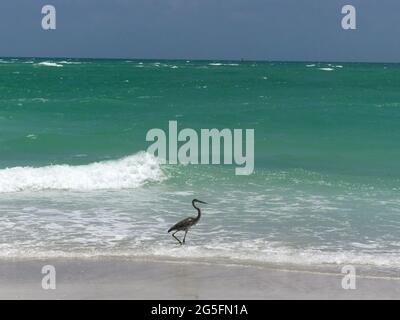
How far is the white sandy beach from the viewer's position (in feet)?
27.8

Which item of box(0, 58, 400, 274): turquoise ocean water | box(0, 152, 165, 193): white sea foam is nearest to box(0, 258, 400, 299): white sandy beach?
box(0, 58, 400, 274): turquoise ocean water

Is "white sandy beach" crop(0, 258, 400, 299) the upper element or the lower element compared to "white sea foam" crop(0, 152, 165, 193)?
lower

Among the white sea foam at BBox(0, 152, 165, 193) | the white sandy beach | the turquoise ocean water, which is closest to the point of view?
the white sandy beach

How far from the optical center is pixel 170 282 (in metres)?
8.95

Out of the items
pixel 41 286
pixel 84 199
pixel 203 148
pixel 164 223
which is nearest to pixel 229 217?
pixel 164 223

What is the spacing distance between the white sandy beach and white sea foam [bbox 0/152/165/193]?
19.8 feet

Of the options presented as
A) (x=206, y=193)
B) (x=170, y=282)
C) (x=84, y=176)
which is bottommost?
(x=170, y=282)

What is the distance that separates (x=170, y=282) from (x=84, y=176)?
8177 millimetres

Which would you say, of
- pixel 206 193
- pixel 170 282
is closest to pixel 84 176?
pixel 206 193

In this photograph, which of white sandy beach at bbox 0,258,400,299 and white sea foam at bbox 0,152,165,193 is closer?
white sandy beach at bbox 0,258,400,299

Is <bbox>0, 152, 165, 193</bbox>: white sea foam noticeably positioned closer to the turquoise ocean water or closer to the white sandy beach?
the turquoise ocean water

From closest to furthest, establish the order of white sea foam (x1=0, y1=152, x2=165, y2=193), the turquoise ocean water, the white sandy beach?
the white sandy beach, the turquoise ocean water, white sea foam (x1=0, y1=152, x2=165, y2=193)

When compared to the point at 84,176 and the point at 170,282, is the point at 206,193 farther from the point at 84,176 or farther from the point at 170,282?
the point at 170,282

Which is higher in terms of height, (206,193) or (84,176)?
(84,176)
